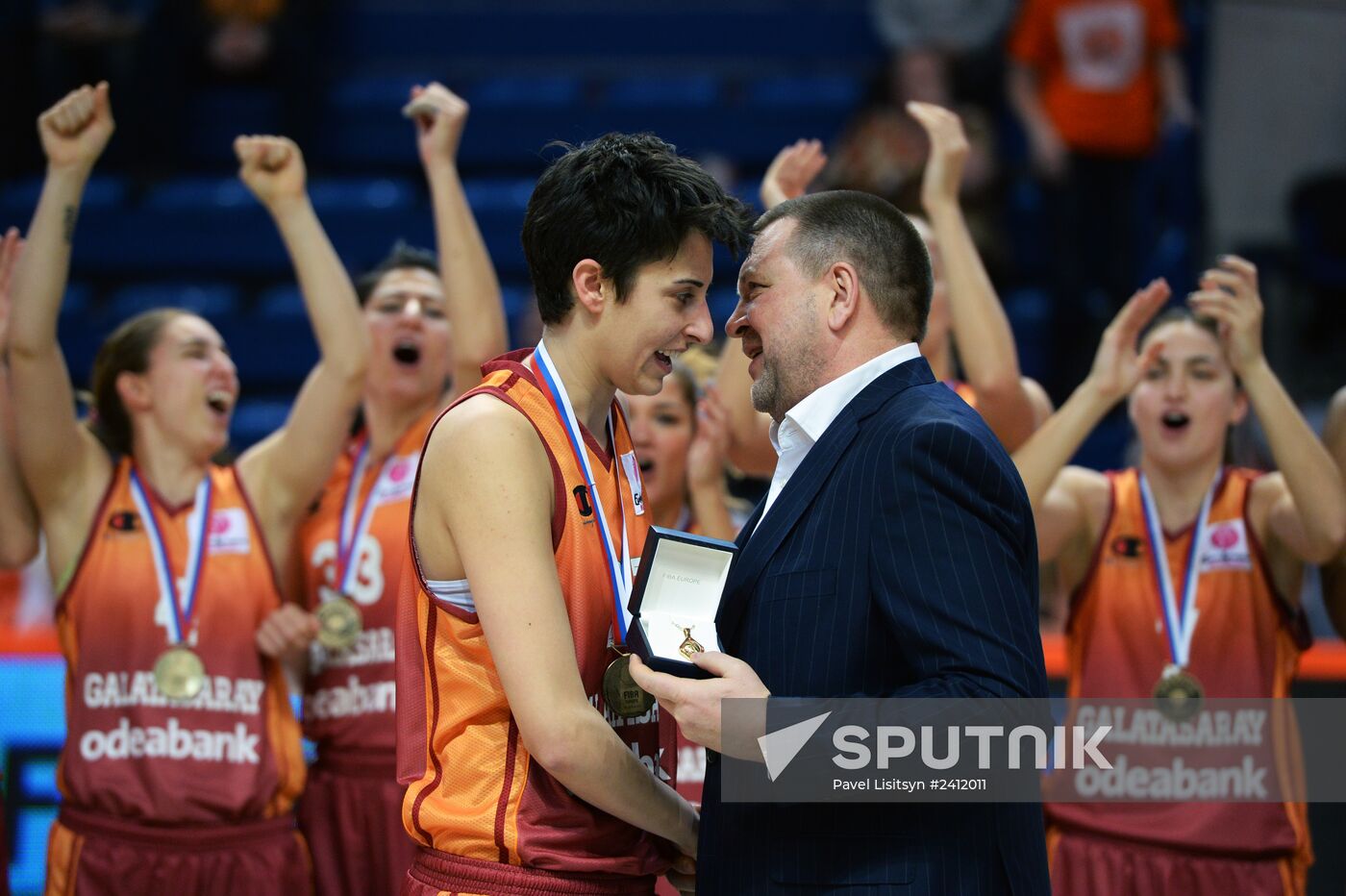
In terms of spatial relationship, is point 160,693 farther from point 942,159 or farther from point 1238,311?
point 1238,311

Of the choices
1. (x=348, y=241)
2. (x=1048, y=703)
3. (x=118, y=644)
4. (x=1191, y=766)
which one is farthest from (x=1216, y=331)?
(x=348, y=241)

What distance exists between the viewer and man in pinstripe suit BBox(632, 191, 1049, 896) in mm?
2312

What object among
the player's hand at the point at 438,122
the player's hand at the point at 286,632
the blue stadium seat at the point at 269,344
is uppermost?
the blue stadium seat at the point at 269,344

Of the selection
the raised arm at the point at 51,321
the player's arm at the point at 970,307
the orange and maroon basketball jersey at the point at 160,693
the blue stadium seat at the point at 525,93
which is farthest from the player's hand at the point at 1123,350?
the blue stadium seat at the point at 525,93

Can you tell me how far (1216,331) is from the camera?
435 centimetres

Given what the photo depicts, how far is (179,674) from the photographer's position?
4.12 metres

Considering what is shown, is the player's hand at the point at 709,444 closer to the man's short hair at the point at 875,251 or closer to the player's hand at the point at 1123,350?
the player's hand at the point at 1123,350

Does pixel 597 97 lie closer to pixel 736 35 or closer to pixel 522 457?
pixel 736 35

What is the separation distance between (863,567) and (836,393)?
13.8 inches

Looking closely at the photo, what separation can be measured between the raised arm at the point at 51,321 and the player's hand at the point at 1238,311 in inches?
120

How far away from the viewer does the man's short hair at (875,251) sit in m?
2.62

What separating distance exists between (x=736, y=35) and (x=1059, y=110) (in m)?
3.06

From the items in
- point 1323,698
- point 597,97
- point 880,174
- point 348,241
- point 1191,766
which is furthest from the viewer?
point 597,97

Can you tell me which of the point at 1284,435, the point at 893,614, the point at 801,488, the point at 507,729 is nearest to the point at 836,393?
the point at 801,488
